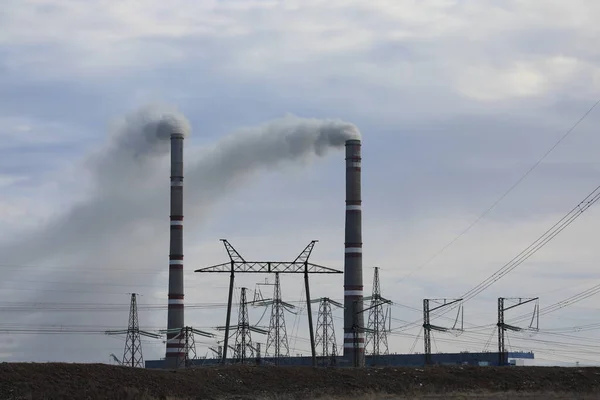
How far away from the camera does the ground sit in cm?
5212

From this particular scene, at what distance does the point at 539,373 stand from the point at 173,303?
1738 inches

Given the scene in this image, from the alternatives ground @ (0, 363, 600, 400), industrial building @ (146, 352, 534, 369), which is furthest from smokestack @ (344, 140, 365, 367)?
ground @ (0, 363, 600, 400)

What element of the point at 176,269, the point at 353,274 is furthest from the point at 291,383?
the point at 176,269

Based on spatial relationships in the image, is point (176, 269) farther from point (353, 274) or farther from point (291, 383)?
point (291, 383)

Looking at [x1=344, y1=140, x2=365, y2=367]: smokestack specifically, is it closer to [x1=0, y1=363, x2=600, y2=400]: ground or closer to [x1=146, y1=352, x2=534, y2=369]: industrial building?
[x1=146, y1=352, x2=534, y2=369]: industrial building

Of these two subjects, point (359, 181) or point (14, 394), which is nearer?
point (14, 394)

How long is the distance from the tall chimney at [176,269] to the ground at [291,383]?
3800cm

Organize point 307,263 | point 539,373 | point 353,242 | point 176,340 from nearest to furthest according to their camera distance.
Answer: point 539,373 < point 307,263 < point 353,242 < point 176,340

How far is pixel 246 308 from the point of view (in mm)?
94500

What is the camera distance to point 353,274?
91.6 meters

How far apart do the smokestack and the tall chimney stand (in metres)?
17.2

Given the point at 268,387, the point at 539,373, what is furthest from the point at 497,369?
the point at 268,387

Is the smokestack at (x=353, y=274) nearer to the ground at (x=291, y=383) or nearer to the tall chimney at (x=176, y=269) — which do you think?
→ the tall chimney at (x=176, y=269)

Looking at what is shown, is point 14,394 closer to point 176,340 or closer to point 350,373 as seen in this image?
point 350,373
